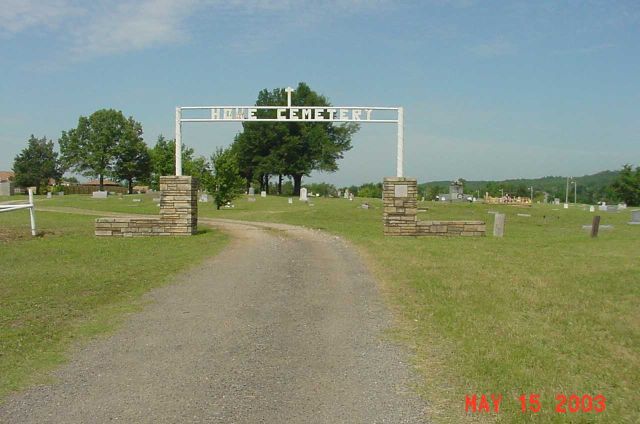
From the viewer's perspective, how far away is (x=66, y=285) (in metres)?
8.64

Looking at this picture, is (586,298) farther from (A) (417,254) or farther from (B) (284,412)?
(B) (284,412)

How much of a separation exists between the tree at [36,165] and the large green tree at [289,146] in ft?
111

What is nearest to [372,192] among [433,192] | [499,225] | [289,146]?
[433,192]

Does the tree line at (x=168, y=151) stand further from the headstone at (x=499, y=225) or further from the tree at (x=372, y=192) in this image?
the headstone at (x=499, y=225)

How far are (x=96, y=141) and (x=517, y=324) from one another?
79047 millimetres

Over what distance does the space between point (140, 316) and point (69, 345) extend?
1.30 meters

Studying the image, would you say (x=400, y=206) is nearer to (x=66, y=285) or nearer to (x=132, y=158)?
(x=66, y=285)

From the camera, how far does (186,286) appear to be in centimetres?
880

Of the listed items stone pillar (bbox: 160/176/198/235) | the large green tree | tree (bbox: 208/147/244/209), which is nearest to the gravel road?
stone pillar (bbox: 160/176/198/235)

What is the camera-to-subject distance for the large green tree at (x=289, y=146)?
67.4m

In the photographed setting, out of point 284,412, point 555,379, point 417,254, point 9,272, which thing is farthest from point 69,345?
point 417,254

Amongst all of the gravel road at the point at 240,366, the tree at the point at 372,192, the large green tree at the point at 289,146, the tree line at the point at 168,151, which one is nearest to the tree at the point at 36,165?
the tree line at the point at 168,151
